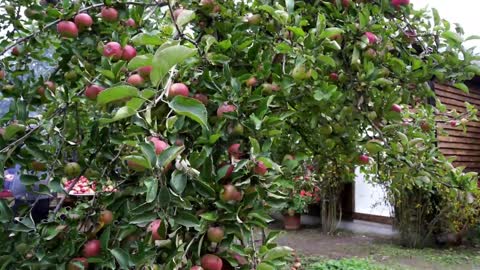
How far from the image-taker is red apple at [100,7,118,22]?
3.92ft

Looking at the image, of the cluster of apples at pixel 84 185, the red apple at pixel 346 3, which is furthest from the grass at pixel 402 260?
the red apple at pixel 346 3

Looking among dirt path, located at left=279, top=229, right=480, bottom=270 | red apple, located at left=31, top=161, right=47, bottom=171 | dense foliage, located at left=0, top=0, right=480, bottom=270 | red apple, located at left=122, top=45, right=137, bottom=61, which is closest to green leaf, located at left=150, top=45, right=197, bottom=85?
dense foliage, located at left=0, top=0, right=480, bottom=270

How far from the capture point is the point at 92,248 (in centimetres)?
87

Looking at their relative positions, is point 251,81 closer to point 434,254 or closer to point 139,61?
point 139,61

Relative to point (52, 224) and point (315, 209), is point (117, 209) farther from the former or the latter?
point (315, 209)

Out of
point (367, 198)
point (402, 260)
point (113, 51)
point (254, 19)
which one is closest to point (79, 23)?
point (113, 51)

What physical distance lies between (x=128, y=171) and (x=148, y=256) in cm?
28

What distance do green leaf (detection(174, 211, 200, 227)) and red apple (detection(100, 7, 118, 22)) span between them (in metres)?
0.70

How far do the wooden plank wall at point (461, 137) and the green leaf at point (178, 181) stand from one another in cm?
535

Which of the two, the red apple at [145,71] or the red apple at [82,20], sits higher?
the red apple at [82,20]

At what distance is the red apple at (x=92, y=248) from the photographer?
86 centimetres

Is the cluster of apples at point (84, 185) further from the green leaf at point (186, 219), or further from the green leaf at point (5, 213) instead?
the green leaf at point (186, 219)

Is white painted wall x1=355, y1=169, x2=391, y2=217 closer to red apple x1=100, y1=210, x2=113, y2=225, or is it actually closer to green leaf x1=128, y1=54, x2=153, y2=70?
red apple x1=100, y1=210, x2=113, y2=225

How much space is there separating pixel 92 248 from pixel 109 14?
0.64m
